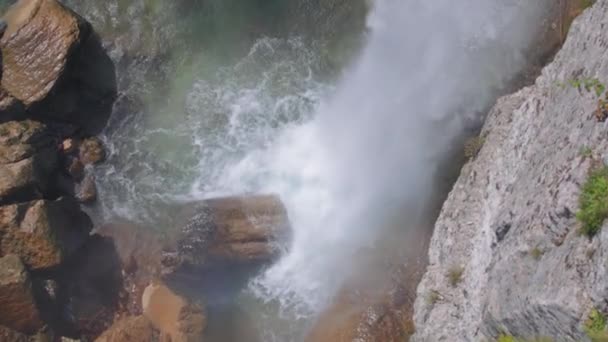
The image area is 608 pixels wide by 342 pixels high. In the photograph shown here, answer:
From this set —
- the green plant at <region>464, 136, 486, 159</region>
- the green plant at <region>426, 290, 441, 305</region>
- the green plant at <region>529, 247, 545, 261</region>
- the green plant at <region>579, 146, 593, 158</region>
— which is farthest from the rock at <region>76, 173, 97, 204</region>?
the green plant at <region>579, 146, 593, 158</region>

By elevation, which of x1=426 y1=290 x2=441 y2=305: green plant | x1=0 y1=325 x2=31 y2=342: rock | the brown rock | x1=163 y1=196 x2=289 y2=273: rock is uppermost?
the brown rock

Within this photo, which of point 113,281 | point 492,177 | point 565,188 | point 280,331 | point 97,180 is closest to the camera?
point 565,188

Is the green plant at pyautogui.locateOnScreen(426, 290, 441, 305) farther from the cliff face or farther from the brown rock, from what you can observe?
the brown rock

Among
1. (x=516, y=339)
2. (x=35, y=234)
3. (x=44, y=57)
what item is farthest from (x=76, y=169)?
(x=516, y=339)

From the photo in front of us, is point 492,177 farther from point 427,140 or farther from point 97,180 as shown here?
point 97,180

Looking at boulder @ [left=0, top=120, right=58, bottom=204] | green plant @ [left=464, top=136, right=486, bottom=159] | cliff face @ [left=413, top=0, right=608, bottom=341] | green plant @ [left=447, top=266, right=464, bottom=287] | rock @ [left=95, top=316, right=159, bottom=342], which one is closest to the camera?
cliff face @ [left=413, top=0, right=608, bottom=341]

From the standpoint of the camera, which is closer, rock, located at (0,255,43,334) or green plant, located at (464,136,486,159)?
green plant, located at (464,136,486,159)

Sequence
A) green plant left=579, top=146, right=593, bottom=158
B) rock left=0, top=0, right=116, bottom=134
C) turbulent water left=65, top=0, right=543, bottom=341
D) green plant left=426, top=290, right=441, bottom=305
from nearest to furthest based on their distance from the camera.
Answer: green plant left=579, top=146, right=593, bottom=158 → green plant left=426, top=290, right=441, bottom=305 → turbulent water left=65, top=0, right=543, bottom=341 → rock left=0, top=0, right=116, bottom=134

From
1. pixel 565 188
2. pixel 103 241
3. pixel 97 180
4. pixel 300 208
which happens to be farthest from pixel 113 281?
pixel 565 188
